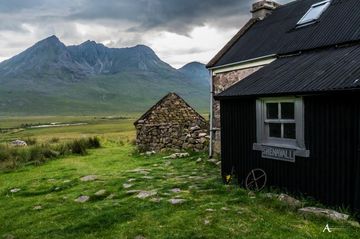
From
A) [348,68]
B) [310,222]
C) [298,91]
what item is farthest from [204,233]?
[348,68]

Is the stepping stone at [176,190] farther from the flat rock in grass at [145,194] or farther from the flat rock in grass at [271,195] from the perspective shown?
the flat rock in grass at [271,195]

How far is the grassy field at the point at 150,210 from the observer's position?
8305 mm

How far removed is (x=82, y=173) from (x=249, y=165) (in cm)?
782

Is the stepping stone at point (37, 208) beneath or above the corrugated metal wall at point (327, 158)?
beneath

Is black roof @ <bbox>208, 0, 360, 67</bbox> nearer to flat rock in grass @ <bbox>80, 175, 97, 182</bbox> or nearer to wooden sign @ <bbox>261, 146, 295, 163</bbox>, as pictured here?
wooden sign @ <bbox>261, 146, 295, 163</bbox>

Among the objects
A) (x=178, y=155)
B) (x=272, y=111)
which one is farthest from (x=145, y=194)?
(x=178, y=155)

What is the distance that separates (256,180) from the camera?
11547 millimetres

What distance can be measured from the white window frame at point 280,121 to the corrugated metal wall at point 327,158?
14 centimetres

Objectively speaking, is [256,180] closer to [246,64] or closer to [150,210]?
[150,210]

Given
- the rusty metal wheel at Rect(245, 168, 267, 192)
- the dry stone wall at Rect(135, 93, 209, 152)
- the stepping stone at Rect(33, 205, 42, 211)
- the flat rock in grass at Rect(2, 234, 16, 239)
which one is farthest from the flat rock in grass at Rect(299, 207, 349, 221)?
the dry stone wall at Rect(135, 93, 209, 152)

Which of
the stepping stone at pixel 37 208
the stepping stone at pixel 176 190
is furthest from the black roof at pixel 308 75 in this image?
the stepping stone at pixel 37 208

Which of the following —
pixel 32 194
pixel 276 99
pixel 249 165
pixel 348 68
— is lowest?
pixel 32 194

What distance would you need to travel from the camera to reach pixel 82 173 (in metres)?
17.0

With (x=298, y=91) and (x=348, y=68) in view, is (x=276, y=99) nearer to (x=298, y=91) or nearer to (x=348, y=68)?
(x=298, y=91)
